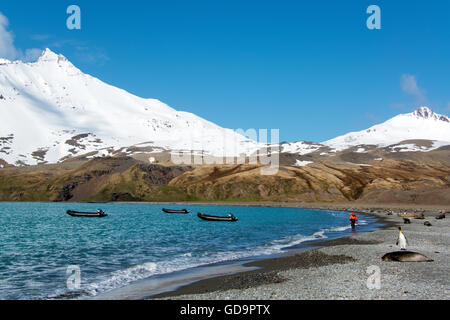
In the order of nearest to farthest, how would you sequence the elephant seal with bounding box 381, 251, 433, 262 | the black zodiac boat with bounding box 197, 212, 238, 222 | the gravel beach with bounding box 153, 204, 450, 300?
1. the gravel beach with bounding box 153, 204, 450, 300
2. the elephant seal with bounding box 381, 251, 433, 262
3. the black zodiac boat with bounding box 197, 212, 238, 222

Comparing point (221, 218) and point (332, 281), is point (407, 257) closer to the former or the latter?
point (332, 281)

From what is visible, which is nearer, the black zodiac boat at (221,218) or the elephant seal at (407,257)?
the elephant seal at (407,257)

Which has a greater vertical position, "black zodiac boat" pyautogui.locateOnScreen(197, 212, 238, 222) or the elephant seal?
the elephant seal

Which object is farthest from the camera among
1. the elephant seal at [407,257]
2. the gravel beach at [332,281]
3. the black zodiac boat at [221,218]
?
the black zodiac boat at [221,218]

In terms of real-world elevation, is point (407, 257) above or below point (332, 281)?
above

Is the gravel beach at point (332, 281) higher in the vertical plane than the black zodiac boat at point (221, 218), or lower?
higher

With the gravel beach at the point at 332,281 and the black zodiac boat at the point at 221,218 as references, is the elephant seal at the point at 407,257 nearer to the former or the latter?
the gravel beach at the point at 332,281

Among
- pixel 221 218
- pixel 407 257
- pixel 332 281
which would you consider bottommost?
pixel 221 218

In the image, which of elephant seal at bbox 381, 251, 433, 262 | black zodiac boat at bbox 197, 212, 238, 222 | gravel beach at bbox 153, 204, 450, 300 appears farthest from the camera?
black zodiac boat at bbox 197, 212, 238, 222

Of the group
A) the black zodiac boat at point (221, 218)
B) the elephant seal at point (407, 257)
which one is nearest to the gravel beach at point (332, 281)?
the elephant seal at point (407, 257)

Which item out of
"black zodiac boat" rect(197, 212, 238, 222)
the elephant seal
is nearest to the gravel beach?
the elephant seal

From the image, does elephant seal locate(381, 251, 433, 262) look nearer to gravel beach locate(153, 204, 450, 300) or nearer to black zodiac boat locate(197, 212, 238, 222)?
gravel beach locate(153, 204, 450, 300)

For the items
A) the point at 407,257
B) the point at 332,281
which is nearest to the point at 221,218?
the point at 407,257
